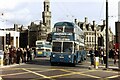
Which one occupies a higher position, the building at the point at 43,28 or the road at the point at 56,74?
the building at the point at 43,28

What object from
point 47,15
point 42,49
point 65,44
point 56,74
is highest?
point 47,15

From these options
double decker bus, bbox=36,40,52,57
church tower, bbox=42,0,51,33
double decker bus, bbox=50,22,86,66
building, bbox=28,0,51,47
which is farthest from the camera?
church tower, bbox=42,0,51,33

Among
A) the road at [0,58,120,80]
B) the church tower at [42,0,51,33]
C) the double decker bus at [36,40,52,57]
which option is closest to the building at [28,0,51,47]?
the church tower at [42,0,51,33]

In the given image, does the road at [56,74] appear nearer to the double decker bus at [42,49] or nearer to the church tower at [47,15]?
the double decker bus at [42,49]

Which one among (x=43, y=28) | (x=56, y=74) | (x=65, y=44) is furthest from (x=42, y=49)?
(x=43, y=28)

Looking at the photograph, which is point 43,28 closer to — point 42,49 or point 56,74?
point 42,49

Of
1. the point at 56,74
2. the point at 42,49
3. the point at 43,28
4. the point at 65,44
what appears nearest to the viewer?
the point at 56,74

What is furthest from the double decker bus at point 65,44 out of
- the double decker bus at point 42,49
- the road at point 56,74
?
the double decker bus at point 42,49

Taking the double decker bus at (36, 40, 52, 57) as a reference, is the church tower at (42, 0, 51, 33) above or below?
above

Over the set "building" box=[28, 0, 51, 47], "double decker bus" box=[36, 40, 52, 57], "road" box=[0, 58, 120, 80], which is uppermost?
"building" box=[28, 0, 51, 47]

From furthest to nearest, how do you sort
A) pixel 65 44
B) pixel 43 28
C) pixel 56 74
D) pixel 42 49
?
pixel 43 28, pixel 42 49, pixel 65 44, pixel 56 74

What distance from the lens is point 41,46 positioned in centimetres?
6719

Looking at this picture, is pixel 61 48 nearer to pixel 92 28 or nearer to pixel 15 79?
pixel 15 79

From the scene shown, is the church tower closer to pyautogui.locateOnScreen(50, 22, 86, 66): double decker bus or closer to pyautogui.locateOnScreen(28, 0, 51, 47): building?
pyautogui.locateOnScreen(28, 0, 51, 47): building
